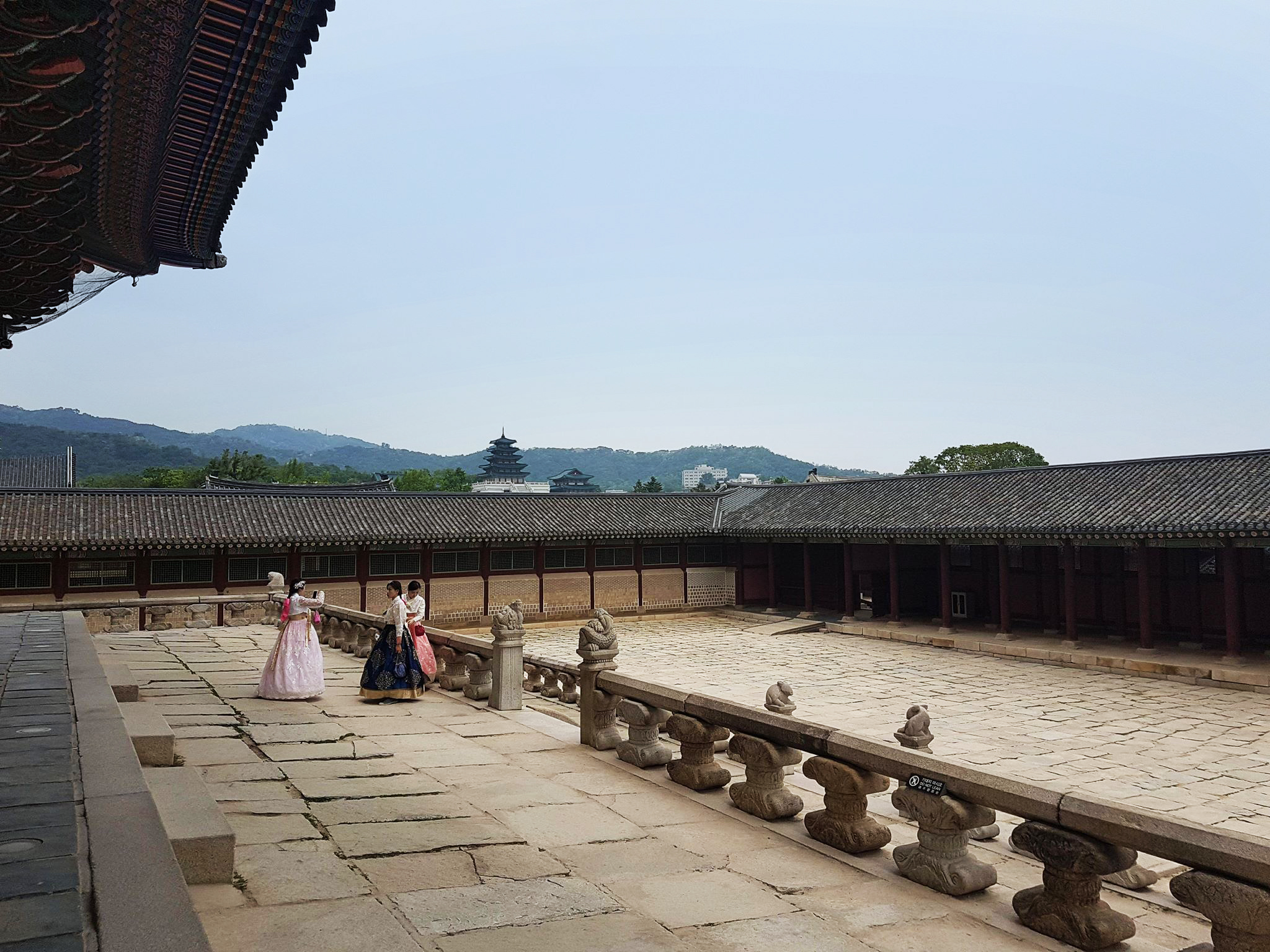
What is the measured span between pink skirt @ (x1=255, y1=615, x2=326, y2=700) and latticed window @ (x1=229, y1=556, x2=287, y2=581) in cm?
1505

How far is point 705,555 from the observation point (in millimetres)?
33125

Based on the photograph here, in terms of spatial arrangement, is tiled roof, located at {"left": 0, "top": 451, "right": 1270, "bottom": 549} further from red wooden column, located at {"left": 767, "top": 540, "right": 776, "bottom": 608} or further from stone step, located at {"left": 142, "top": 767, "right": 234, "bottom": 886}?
stone step, located at {"left": 142, "top": 767, "right": 234, "bottom": 886}

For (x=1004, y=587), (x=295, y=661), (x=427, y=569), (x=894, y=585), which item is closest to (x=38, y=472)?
(x=427, y=569)

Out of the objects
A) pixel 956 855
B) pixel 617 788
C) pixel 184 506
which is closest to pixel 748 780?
pixel 617 788

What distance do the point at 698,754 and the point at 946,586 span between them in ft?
69.4

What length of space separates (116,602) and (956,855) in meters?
18.1

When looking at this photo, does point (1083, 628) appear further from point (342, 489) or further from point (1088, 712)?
point (342, 489)

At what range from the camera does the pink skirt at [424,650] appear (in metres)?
10.5

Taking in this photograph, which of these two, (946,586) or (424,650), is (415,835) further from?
(946,586)

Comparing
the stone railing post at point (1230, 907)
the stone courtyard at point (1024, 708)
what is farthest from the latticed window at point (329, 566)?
the stone railing post at point (1230, 907)

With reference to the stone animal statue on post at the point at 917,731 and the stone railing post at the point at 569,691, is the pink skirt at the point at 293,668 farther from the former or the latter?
the stone animal statue on post at the point at 917,731

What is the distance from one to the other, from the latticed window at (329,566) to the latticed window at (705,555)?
12.4 metres

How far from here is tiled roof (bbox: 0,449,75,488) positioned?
44344mm

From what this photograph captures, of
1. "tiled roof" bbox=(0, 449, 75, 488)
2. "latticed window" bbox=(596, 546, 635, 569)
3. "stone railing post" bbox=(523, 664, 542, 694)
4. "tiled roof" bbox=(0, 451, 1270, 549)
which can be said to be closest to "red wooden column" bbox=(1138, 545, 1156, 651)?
"tiled roof" bbox=(0, 451, 1270, 549)
